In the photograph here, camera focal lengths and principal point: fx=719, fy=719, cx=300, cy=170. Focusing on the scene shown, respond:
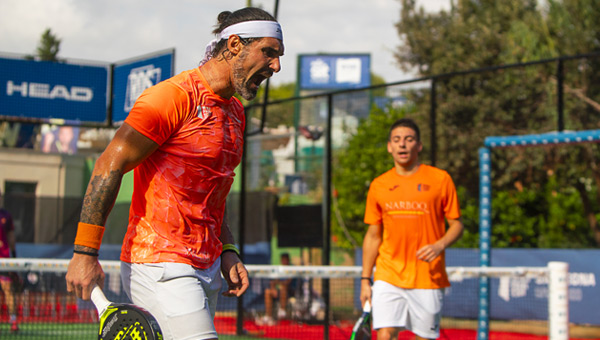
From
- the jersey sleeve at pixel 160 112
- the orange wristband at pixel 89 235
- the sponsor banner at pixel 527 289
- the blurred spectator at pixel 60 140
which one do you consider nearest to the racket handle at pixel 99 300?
the orange wristband at pixel 89 235

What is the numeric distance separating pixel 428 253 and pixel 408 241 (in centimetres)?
34

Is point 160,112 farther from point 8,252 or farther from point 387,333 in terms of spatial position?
point 8,252

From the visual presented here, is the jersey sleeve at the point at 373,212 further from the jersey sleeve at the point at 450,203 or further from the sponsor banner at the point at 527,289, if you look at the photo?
the sponsor banner at the point at 527,289

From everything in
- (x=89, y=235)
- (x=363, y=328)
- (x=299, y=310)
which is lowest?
(x=299, y=310)

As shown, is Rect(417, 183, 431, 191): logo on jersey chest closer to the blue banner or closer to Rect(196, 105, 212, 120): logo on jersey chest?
Rect(196, 105, 212, 120): logo on jersey chest

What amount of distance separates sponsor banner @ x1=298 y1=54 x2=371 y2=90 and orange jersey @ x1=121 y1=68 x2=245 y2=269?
145ft

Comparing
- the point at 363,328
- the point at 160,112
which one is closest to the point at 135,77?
the point at 363,328

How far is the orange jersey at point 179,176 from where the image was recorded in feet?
10.1

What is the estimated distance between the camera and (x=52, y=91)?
1173 centimetres

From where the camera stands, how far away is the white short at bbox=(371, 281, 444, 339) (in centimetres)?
573

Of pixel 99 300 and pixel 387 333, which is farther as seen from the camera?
pixel 387 333

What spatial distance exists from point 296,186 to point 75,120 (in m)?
10.4

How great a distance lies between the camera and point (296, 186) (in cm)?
2150

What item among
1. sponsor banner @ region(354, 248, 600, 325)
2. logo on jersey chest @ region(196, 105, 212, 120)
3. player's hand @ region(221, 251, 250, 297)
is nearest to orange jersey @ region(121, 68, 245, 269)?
logo on jersey chest @ region(196, 105, 212, 120)
